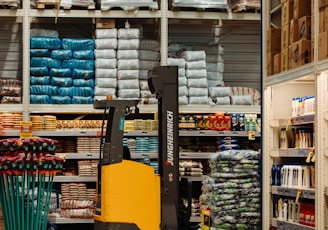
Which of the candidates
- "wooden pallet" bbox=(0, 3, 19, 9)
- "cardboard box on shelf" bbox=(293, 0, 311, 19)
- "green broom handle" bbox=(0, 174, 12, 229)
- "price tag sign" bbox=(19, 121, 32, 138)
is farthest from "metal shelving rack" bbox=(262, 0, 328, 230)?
"wooden pallet" bbox=(0, 3, 19, 9)

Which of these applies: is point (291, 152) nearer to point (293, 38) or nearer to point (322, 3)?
point (293, 38)

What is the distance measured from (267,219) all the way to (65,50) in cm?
551

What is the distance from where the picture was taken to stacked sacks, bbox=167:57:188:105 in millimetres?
12766

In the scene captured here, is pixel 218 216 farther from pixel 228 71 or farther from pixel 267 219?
pixel 228 71

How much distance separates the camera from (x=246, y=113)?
1312cm

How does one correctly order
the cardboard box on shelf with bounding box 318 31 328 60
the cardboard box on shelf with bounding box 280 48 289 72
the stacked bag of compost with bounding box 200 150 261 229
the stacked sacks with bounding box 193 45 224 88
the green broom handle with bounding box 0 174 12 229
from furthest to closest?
the stacked sacks with bounding box 193 45 224 88 → the green broom handle with bounding box 0 174 12 229 → the stacked bag of compost with bounding box 200 150 261 229 → the cardboard box on shelf with bounding box 280 48 289 72 → the cardboard box on shelf with bounding box 318 31 328 60

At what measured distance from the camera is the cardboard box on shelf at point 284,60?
800cm

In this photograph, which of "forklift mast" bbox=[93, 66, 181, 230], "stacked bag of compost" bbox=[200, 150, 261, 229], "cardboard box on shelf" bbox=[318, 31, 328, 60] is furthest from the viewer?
"stacked bag of compost" bbox=[200, 150, 261, 229]

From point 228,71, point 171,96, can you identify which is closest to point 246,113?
point 228,71

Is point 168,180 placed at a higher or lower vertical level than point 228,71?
lower

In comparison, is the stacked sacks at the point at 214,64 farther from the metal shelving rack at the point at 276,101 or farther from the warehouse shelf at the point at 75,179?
the metal shelving rack at the point at 276,101

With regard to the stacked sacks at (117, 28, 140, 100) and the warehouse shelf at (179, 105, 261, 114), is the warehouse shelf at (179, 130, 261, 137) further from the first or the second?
the stacked sacks at (117, 28, 140, 100)

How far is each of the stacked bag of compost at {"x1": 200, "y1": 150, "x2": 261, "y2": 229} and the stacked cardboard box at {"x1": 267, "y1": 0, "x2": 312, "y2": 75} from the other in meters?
1.21

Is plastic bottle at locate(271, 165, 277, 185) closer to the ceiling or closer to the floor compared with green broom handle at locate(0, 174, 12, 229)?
closer to the ceiling
